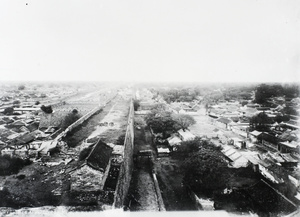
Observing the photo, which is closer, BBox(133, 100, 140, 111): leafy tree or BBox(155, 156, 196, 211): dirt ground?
BBox(155, 156, 196, 211): dirt ground

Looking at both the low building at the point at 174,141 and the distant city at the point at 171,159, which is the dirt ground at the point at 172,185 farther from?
the low building at the point at 174,141

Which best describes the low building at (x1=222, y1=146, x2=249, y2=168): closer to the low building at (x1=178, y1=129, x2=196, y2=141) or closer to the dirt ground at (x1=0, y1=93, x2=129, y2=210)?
the low building at (x1=178, y1=129, x2=196, y2=141)

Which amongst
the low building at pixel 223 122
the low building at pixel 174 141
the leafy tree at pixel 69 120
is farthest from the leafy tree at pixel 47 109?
the low building at pixel 223 122

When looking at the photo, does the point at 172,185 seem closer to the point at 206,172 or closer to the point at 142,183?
the point at 142,183

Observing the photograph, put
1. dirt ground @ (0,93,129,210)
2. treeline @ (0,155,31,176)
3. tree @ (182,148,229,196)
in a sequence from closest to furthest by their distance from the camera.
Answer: dirt ground @ (0,93,129,210), treeline @ (0,155,31,176), tree @ (182,148,229,196)

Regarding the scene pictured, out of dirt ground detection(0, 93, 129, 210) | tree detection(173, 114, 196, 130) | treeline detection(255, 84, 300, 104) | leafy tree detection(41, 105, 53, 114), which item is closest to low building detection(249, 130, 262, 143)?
treeline detection(255, 84, 300, 104)

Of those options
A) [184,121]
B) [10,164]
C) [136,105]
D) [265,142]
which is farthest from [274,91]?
[136,105]

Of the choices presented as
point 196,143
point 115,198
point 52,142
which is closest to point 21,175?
point 52,142
